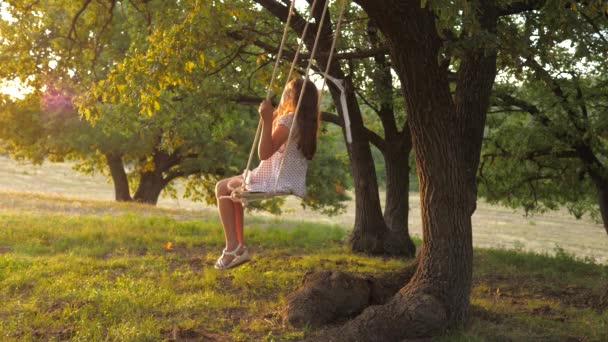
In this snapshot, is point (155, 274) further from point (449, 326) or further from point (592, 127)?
point (592, 127)

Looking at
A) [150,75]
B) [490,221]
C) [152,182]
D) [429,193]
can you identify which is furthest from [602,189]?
[490,221]

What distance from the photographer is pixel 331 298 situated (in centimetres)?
575

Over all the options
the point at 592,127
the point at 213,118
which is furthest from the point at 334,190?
the point at 592,127

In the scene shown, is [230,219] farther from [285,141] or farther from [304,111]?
[304,111]

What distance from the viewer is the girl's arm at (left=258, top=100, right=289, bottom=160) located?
5.69 metres

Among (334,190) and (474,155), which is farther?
(334,190)

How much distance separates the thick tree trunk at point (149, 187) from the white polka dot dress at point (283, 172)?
19.5 meters

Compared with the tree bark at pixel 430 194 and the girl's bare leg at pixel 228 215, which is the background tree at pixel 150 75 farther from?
the tree bark at pixel 430 194

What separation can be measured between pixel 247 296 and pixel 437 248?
214 centimetres

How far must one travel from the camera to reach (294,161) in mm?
5844

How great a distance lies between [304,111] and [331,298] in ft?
5.41

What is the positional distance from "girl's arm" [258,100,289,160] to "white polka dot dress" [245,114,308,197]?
0.04 metres

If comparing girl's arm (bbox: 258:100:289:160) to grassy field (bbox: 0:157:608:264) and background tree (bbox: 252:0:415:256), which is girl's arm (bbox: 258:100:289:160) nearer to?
background tree (bbox: 252:0:415:256)

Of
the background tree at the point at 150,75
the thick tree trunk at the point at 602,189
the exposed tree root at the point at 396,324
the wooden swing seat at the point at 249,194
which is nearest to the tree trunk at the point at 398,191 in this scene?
the background tree at the point at 150,75
